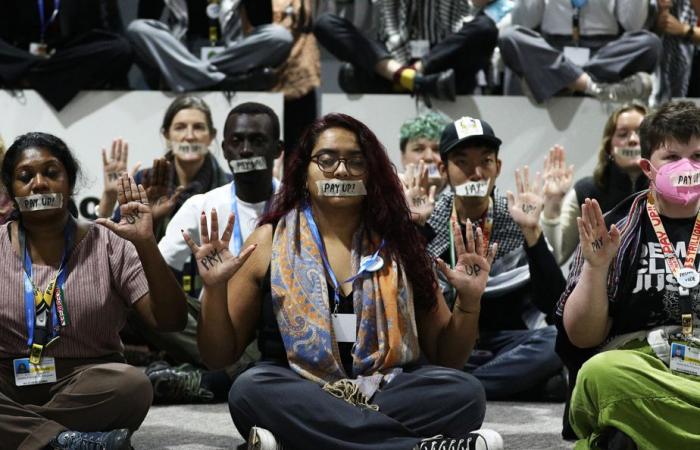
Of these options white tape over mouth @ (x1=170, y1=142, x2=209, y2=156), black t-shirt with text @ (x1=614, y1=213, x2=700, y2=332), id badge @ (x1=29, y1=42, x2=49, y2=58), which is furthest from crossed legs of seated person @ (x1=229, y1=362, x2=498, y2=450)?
id badge @ (x1=29, y1=42, x2=49, y2=58)

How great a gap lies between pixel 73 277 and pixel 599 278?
5.25 feet

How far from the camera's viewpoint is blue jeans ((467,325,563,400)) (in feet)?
15.1

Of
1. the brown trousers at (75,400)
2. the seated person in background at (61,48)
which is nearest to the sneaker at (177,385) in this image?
the brown trousers at (75,400)

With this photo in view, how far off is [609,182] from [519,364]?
1067 mm

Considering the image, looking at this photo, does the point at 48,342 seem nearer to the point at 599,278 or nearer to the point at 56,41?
the point at 599,278

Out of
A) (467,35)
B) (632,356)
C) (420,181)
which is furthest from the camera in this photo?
(467,35)

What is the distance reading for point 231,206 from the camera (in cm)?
453

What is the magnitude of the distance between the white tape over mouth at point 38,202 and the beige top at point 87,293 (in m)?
0.16

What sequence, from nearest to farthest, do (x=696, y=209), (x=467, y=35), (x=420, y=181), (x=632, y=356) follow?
(x=632, y=356), (x=696, y=209), (x=420, y=181), (x=467, y=35)

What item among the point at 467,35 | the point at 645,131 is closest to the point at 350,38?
the point at 467,35

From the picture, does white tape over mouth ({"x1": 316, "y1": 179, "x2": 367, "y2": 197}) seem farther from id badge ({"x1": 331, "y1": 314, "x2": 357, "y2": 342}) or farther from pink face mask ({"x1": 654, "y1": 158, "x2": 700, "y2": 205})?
pink face mask ({"x1": 654, "y1": 158, "x2": 700, "y2": 205})

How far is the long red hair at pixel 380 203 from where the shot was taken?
3.44 m

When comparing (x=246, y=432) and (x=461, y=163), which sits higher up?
(x=461, y=163)

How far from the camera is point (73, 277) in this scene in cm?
345
